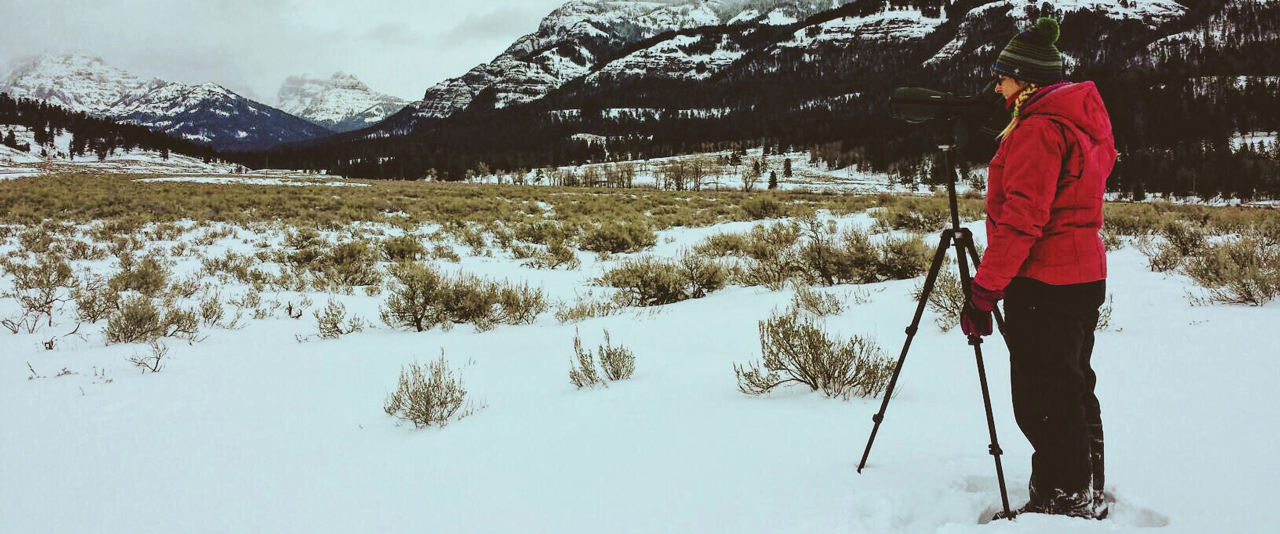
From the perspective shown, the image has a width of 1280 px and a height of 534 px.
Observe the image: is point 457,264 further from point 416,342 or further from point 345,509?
point 345,509

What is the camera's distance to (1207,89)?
9806 centimetres

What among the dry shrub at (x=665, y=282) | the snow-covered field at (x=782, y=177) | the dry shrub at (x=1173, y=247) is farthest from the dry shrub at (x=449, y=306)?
the snow-covered field at (x=782, y=177)

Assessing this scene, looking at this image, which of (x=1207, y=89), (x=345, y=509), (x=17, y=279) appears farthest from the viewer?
(x=1207, y=89)

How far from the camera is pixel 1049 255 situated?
192 cm

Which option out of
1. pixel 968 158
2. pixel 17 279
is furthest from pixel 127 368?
pixel 968 158

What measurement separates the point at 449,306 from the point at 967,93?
143 feet

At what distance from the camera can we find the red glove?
192 cm

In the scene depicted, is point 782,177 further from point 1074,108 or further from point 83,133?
point 83,133

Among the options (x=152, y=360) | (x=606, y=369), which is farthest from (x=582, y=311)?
(x=152, y=360)

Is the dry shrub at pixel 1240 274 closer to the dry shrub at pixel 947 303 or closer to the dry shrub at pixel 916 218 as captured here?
the dry shrub at pixel 947 303

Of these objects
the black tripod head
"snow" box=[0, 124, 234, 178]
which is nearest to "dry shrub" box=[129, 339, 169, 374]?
the black tripod head

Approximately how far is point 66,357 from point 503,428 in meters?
4.48

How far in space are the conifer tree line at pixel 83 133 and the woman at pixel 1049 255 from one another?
151 metres

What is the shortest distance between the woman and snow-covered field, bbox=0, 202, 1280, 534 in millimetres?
265
